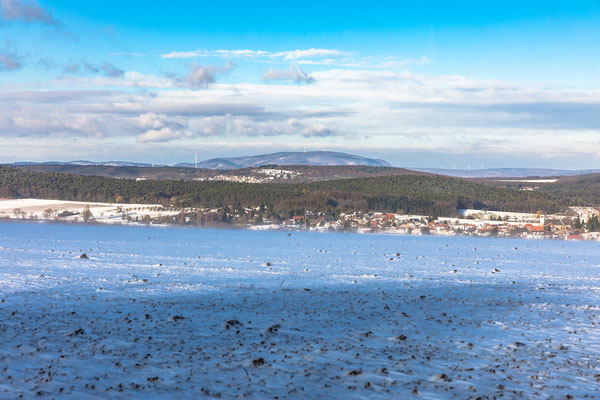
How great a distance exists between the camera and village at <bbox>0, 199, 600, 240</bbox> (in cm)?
15088

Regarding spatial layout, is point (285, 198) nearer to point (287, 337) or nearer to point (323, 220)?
point (323, 220)

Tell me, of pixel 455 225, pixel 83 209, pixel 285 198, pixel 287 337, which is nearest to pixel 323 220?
pixel 285 198

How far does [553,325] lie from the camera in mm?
24141

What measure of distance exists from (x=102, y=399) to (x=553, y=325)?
60.5ft

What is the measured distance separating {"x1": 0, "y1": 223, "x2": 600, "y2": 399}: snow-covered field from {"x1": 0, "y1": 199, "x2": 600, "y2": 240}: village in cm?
11708

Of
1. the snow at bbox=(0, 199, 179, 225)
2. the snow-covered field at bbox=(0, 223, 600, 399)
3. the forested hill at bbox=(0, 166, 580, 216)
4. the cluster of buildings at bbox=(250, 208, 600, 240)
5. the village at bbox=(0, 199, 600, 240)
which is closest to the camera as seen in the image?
the snow-covered field at bbox=(0, 223, 600, 399)

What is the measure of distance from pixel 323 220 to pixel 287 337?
149 m

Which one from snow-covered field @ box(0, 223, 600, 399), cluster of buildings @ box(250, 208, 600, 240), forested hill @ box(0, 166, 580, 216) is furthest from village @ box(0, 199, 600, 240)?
snow-covered field @ box(0, 223, 600, 399)

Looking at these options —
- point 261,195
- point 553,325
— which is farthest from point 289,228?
point 553,325

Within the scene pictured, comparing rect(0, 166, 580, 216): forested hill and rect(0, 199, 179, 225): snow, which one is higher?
rect(0, 166, 580, 216): forested hill

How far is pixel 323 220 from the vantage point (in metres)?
170

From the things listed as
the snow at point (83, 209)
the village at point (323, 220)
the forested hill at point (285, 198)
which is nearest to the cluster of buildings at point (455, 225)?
the village at point (323, 220)

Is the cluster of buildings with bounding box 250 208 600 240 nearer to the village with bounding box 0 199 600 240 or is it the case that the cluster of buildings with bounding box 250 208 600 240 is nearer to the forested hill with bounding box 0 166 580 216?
the village with bounding box 0 199 600 240

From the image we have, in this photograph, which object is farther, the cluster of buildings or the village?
the village
